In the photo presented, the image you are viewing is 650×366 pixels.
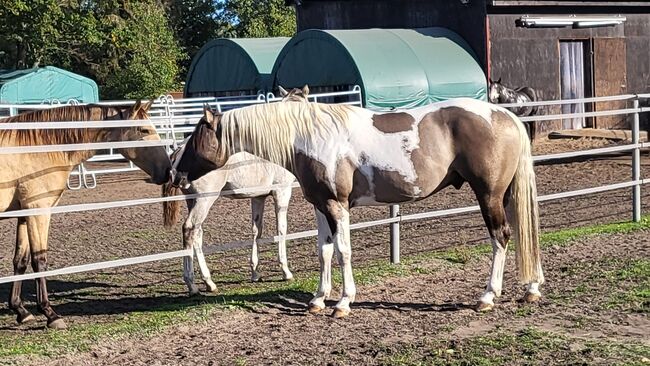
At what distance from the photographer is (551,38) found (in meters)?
21.3

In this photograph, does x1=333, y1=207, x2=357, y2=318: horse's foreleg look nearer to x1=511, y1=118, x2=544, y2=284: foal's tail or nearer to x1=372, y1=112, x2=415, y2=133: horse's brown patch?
x1=372, y1=112, x2=415, y2=133: horse's brown patch

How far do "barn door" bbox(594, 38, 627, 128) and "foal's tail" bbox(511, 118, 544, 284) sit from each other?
53.0ft

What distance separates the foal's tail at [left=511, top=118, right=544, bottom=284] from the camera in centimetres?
647

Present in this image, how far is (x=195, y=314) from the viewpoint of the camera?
254 inches

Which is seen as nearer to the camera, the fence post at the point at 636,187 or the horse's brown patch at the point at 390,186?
the horse's brown patch at the point at 390,186

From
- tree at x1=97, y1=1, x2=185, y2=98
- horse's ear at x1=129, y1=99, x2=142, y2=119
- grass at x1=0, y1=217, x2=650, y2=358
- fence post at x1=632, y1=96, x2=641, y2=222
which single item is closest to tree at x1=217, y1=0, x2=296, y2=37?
tree at x1=97, y1=1, x2=185, y2=98

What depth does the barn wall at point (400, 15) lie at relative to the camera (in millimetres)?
20750

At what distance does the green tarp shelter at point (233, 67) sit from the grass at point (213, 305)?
576 inches

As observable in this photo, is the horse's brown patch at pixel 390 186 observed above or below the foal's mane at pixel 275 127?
below

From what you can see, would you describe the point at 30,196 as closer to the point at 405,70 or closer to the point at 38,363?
the point at 38,363

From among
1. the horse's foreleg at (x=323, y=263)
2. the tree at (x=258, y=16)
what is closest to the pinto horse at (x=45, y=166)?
the horse's foreleg at (x=323, y=263)

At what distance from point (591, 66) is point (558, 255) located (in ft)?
48.8

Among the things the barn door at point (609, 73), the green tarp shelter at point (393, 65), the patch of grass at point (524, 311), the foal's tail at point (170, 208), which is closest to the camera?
the patch of grass at point (524, 311)

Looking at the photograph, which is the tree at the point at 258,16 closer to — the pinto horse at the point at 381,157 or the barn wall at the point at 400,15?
the barn wall at the point at 400,15
